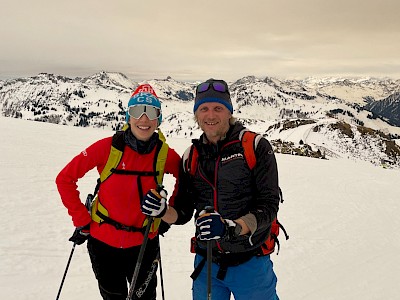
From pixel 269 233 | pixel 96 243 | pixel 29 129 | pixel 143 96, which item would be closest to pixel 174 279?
pixel 96 243

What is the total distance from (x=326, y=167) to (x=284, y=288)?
658 inches

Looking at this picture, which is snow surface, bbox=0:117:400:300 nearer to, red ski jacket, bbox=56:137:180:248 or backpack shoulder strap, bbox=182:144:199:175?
red ski jacket, bbox=56:137:180:248

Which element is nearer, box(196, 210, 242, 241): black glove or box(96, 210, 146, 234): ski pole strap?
box(196, 210, 242, 241): black glove

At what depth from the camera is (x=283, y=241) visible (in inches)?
432

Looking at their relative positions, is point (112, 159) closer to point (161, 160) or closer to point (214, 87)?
point (161, 160)

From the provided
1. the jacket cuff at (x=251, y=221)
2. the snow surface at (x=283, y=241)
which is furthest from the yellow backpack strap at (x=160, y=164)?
the snow surface at (x=283, y=241)

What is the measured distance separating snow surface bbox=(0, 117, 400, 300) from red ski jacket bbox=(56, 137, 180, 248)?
3345 millimetres

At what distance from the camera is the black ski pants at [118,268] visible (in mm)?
4586

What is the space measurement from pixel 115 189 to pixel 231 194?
1.56 m

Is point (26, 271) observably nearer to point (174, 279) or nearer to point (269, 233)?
point (174, 279)

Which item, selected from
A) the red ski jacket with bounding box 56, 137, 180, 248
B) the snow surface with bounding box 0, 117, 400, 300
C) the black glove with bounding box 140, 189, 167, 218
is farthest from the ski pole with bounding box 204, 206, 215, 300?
the snow surface with bounding box 0, 117, 400, 300

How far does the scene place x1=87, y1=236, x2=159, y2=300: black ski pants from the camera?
15.0 ft

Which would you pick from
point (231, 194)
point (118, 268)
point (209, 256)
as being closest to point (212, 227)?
point (209, 256)

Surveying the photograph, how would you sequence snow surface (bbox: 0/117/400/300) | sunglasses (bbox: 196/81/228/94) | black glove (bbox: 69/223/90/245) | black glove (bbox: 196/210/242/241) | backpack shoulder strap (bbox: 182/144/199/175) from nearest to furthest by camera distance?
black glove (bbox: 196/210/242/241) < sunglasses (bbox: 196/81/228/94) < backpack shoulder strap (bbox: 182/144/199/175) < black glove (bbox: 69/223/90/245) < snow surface (bbox: 0/117/400/300)
